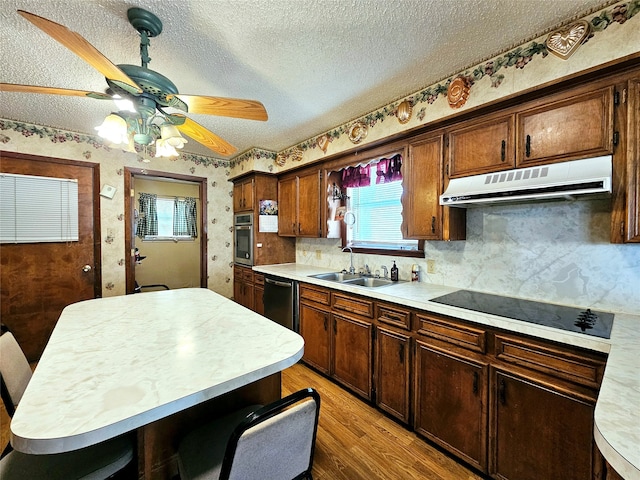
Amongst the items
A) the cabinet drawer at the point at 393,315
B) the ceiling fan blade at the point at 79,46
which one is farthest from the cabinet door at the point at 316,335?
the ceiling fan blade at the point at 79,46

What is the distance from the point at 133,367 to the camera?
98cm

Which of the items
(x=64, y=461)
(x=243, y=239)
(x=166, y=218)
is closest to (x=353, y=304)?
(x=64, y=461)

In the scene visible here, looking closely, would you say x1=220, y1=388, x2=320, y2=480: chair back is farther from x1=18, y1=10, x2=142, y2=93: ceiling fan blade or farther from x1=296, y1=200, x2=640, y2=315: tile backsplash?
x1=296, y1=200, x2=640, y2=315: tile backsplash

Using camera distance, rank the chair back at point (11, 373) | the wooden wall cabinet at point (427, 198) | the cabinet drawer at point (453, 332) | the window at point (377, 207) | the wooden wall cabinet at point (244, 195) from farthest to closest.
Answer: the wooden wall cabinet at point (244, 195) → the window at point (377, 207) → the wooden wall cabinet at point (427, 198) → the cabinet drawer at point (453, 332) → the chair back at point (11, 373)

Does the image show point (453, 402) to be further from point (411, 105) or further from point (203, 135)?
point (203, 135)

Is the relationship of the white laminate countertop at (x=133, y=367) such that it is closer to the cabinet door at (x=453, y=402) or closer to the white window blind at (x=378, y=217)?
the cabinet door at (x=453, y=402)

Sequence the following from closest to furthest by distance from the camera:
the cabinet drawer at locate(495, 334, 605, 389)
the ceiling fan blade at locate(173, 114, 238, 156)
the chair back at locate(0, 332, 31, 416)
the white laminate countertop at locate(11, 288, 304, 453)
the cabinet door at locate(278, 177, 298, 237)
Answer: the white laminate countertop at locate(11, 288, 304, 453) < the chair back at locate(0, 332, 31, 416) < the cabinet drawer at locate(495, 334, 605, 389) < the ceiling fan blade at locate(173, 114, 238, 156) < the cabinet door at locate(278, 177, 298, 237)

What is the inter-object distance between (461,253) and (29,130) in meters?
4.34

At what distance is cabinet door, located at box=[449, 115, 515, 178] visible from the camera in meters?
1.70

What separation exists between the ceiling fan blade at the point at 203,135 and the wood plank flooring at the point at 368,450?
213 centimetres

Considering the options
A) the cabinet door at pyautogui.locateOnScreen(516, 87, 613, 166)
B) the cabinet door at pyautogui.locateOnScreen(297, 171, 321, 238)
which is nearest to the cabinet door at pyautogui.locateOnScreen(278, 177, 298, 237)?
the cabinet door at pyautogui.locateOnScreen(297, 171, 321, 238)

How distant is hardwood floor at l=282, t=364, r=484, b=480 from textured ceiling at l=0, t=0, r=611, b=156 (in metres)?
2.51

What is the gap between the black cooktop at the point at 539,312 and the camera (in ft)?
4.34

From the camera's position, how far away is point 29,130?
9.40 ft
